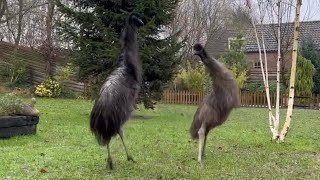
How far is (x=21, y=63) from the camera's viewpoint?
90.1ft

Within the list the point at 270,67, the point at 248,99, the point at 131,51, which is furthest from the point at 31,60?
the point at 131,51

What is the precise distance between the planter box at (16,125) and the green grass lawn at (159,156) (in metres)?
0.19

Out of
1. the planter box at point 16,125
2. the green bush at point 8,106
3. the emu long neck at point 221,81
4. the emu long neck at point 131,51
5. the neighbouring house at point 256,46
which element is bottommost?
the planter box at point 16,125

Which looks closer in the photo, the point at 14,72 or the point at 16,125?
the point at 16,125

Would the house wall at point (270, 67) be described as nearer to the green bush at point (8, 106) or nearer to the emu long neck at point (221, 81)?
the green bush at point (8, 106)

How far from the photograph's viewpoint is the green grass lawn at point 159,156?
21.7ft

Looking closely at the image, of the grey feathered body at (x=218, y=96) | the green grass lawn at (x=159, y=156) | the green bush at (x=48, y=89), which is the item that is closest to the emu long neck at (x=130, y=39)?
the grey feathered body at (x=218, y=96)

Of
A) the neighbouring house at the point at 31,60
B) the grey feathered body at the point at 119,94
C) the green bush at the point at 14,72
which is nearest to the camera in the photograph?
the grey feathered body at the point at 119,94

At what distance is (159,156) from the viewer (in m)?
8.12

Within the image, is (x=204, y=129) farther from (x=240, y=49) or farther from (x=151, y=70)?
(x=240, y=49)

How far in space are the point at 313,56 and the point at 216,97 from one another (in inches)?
981

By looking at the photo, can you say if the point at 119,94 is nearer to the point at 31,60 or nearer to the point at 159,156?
the point at 159,156

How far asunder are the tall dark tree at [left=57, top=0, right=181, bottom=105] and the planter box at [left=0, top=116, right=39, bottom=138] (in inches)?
198

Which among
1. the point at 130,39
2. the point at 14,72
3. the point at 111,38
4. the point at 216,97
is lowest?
the point at 216,97
